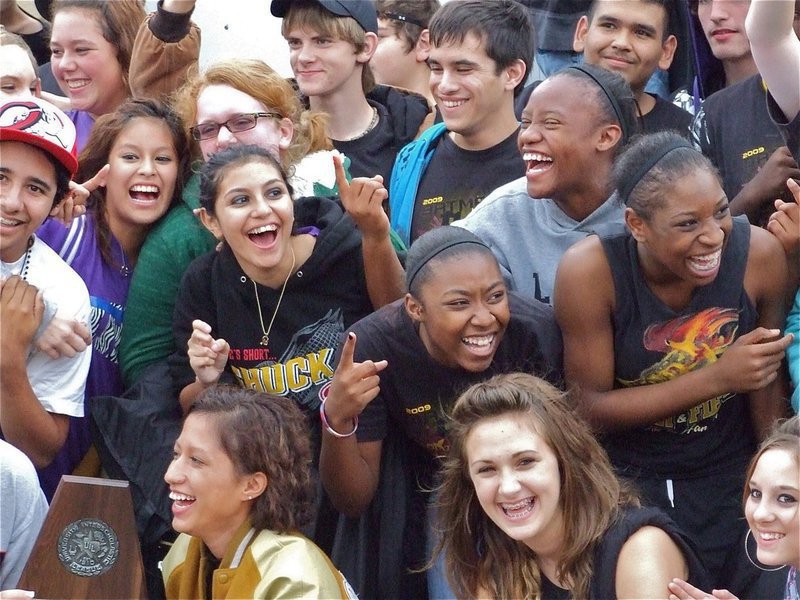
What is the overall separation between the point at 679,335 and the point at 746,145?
2.68 ft

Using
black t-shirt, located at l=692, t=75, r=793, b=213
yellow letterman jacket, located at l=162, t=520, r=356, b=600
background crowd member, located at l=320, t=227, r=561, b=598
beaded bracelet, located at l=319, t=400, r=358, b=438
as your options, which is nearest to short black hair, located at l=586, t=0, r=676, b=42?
black t-shirt, located at l=692, t=75, r=793, b=213

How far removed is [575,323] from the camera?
346 cm

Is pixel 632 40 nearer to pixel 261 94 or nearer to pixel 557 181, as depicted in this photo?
pixel 557 181

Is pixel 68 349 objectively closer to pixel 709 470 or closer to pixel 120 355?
pixel 120 355

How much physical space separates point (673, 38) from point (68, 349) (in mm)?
2232

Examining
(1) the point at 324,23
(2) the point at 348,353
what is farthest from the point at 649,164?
(1) the point at 324,23

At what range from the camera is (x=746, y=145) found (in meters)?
3.96

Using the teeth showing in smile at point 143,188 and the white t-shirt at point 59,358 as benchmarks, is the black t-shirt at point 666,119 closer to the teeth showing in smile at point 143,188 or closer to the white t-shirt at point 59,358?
the teeth showing in smile at point 143,188

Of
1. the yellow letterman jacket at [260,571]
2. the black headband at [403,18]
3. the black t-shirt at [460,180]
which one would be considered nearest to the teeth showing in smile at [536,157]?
the black t-shirt at [460,180]

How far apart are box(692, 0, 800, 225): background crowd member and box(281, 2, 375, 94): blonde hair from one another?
1232 mm

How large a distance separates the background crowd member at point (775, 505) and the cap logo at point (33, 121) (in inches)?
82.0

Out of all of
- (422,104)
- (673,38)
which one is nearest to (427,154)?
(422,104)

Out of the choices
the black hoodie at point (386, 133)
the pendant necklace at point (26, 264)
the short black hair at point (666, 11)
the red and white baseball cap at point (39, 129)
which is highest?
the short black hair at point (666, 11)

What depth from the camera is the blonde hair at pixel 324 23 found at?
15.4 feet
